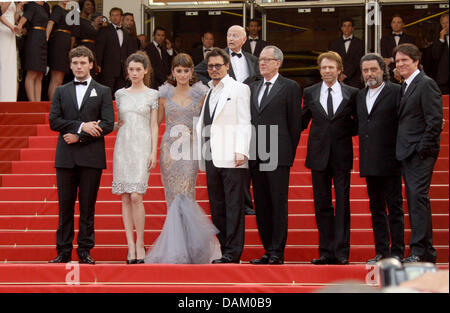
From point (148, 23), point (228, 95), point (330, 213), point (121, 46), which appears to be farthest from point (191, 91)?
→ point (148, 23)

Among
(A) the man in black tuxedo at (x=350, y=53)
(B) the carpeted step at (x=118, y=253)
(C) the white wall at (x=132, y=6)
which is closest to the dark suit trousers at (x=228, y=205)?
(B) the carpeted step at (x=118, y=253)

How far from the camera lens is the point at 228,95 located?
5281mm

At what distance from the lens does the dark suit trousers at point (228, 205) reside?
205 inches

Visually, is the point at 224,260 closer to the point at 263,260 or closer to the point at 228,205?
the point at 263,260

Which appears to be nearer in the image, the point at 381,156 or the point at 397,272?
the point at 397,272

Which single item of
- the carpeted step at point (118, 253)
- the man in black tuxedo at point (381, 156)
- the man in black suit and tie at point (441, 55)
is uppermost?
the man in black suit and tie at point (441, 55)

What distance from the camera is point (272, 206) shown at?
5.30 metres

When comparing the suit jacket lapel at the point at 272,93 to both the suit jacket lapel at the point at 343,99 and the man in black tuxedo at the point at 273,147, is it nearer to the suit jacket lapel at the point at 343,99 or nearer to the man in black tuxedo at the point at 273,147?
the man in black tuxedo at the point at 273,147

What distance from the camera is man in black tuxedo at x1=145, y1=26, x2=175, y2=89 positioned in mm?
11062

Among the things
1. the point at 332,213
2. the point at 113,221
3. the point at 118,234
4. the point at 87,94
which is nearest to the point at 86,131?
the point at 87,94

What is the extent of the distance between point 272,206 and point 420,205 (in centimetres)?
109

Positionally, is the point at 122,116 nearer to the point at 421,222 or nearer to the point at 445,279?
the point at 421,222

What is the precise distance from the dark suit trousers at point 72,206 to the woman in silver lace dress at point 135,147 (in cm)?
20

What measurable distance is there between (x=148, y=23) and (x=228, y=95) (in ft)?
28.5
